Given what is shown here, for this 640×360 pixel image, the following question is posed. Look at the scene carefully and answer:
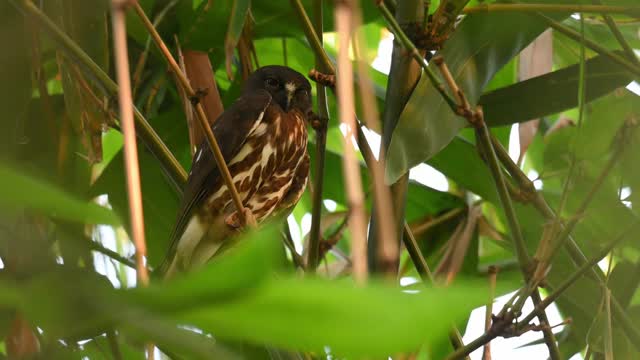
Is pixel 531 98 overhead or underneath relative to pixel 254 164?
underneath

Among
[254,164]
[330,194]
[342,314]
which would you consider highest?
[254,164]

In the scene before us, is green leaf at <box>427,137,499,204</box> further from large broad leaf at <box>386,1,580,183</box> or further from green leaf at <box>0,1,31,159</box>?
green leaf at <box>0,1,31,159</box>

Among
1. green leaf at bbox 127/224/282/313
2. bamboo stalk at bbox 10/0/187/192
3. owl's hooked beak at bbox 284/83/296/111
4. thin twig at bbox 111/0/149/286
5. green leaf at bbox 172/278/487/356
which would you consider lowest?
green leaf at bbox 172/278/487/356

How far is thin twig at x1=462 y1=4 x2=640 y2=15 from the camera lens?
1.40 meters

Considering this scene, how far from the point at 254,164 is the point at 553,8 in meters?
1.16

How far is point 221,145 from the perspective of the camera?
2.43m

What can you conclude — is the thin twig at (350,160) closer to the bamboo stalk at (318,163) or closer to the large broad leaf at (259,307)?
the large broad leaf at (259,307)

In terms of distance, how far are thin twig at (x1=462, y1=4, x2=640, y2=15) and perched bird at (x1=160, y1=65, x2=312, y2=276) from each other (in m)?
0.80

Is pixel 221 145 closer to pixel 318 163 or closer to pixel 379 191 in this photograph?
pixel 318 163

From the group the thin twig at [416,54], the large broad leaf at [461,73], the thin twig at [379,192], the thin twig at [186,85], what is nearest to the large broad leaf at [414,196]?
the large broad leaf at [461,73]

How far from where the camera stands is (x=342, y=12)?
64 centimetres

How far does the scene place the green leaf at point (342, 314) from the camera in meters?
0.42

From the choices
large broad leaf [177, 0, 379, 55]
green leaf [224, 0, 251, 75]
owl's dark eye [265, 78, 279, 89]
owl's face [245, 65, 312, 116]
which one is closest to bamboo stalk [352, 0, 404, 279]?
green leaf [224, 0, 251, 75]

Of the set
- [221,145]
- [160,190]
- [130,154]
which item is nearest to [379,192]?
[130,154]
